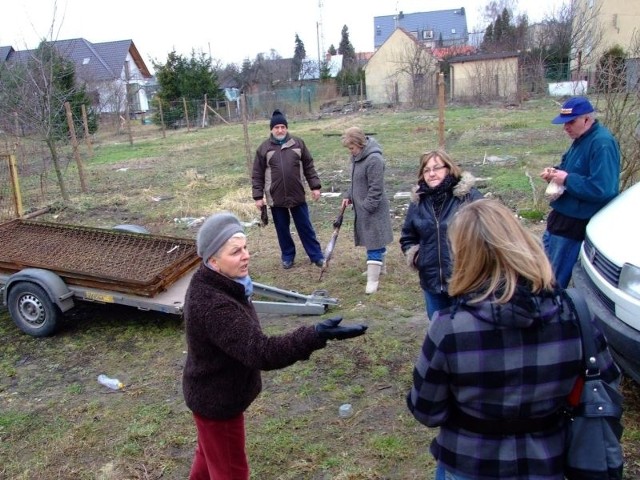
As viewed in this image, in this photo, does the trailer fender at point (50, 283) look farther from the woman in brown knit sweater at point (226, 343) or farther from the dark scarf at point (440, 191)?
the dark scarf at point (440, 191)

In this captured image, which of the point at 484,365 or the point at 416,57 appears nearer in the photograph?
the point at 484,365

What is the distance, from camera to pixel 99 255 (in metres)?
6.04

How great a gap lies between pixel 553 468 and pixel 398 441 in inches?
66.7

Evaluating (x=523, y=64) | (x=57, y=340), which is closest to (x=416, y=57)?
(x=523, y=64)

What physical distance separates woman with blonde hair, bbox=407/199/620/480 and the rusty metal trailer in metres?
3.60

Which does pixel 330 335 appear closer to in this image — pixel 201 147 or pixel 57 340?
pixel 57 340

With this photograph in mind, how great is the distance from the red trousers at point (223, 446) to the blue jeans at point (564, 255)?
8.98 ft

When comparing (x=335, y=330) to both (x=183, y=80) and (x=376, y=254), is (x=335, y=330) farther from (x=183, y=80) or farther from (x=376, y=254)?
(x=183, y=80)

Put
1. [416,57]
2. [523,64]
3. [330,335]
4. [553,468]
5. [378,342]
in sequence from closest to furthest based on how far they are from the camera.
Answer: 1. [553,468]
2. [330,335]
3. [378,342]
4. [523,64]
5. [416,57]

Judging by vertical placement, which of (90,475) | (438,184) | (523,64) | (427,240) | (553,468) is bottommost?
(90,475)

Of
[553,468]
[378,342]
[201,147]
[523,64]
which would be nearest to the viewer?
[553,468]

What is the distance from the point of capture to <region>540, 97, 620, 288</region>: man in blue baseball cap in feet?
13.0

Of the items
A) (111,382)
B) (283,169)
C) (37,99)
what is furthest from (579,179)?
(37,99)

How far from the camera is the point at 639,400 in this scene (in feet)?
12.1
